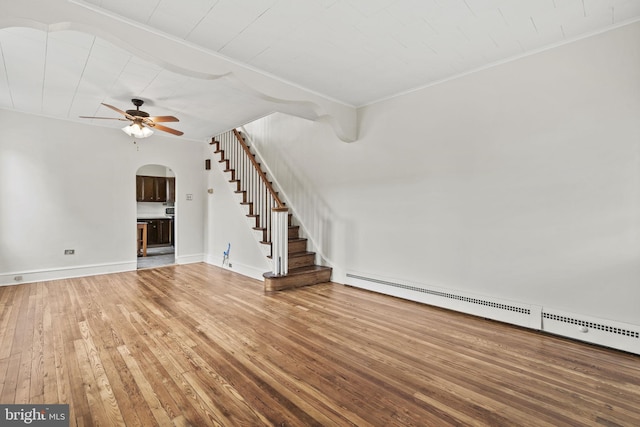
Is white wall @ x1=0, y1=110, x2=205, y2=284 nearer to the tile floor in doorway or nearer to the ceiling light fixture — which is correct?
the tile floor in doorway

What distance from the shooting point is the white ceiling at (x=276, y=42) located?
2281mm

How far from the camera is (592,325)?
274 cm

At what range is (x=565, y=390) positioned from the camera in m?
2.04

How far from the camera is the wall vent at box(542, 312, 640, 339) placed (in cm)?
257

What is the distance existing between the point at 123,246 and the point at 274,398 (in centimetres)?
563

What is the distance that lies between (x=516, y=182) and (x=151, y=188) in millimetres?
9471

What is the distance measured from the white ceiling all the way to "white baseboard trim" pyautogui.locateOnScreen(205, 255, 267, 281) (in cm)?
297

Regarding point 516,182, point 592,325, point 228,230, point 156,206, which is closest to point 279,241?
point 228,230

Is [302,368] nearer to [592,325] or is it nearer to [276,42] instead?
[592,325]

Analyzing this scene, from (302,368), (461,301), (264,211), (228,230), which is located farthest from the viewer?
(228,230)

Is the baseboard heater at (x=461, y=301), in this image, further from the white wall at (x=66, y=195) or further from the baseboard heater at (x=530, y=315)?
the white wall at (x=66, y=195)

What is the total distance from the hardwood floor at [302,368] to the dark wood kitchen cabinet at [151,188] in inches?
223

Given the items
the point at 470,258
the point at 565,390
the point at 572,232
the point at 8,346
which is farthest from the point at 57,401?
the point at 572,232

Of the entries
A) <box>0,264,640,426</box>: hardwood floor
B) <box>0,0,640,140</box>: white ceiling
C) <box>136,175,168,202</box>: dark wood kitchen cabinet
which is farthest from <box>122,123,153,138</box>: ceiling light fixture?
<box>136,175,168,202</box>: dark wood kitchen cabinet
